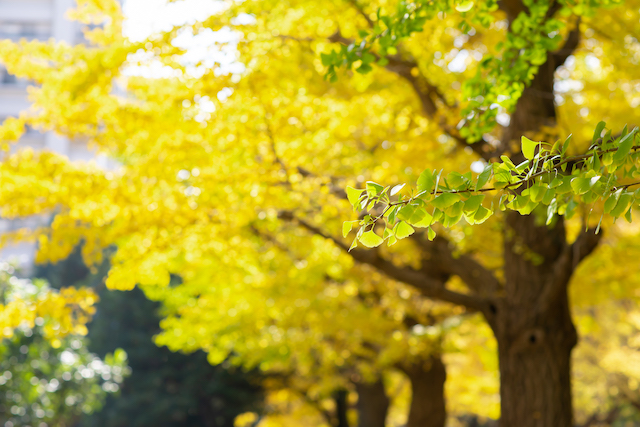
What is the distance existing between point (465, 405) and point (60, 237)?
2064cm

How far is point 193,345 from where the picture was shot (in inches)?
469

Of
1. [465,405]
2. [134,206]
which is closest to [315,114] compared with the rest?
[134,206]

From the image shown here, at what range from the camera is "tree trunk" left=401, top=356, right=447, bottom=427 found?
11.4 m

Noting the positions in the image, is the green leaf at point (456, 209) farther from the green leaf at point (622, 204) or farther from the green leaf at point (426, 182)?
the green leaf at point (622, 204)

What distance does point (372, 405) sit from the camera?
614 inches

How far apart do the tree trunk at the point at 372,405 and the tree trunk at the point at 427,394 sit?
3749 mm

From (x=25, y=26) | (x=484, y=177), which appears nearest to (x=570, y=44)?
(x=484, y=177)

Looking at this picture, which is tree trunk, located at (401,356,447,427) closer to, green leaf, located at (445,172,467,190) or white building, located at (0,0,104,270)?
green leaf, located at (445,172,467,190)

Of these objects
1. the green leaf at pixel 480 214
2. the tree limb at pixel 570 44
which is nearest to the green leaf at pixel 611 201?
the green leaf at pixel 480 214

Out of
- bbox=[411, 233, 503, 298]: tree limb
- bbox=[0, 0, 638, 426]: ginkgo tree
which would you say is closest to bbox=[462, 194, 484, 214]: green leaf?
bbox=[0, 0, 638, 426]: ginkgo tree

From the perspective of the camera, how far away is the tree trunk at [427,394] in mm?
11422

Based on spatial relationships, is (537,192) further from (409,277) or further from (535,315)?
(409,277)

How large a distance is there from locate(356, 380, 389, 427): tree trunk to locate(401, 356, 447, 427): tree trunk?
12.3 ft

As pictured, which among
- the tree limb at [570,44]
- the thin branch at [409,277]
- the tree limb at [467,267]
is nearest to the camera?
the thin branch at [409,277]
